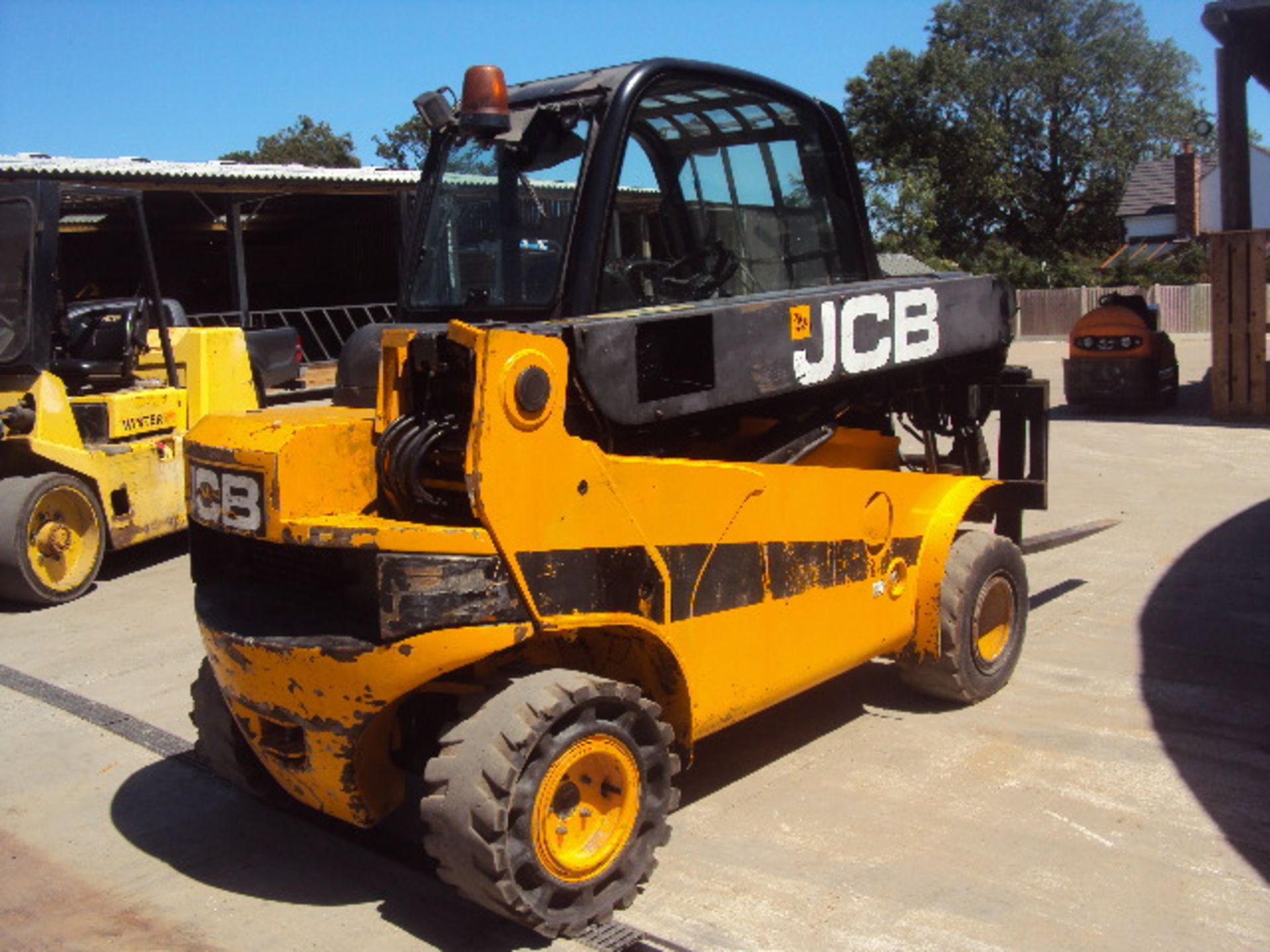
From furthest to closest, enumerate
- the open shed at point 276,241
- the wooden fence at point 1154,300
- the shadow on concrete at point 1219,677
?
the wooden fence at point 1154,300, the open shed at point 276,241, the shadow on concrete at point 1219,677

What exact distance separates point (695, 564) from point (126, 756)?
2937 millimetres

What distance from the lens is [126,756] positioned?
566 cm

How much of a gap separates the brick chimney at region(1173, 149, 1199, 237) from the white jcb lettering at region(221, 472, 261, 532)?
42.7 meters

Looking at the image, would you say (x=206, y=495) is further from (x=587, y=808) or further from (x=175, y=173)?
(x=175, y=173)

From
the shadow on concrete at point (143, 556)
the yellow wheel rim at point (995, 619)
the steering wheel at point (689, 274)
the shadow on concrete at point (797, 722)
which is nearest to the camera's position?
the steering wheel at point (689, 274)

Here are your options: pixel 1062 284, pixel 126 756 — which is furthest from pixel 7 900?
pixel 1062 284

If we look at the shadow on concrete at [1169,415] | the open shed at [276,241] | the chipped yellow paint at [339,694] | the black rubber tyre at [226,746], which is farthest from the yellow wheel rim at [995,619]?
the open shed at [276,241]

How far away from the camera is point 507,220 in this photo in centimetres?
454

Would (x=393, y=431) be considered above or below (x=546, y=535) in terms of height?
above

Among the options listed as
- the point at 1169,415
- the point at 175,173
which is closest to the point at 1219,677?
the point at 1169,415

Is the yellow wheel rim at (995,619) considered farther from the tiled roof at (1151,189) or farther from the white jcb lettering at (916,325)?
the tiled roof at (1151,189)

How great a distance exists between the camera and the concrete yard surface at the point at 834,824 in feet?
13.0

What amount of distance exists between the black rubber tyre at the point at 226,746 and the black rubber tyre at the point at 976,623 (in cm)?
273

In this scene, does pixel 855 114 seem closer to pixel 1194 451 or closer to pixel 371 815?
pixel 1194 451
